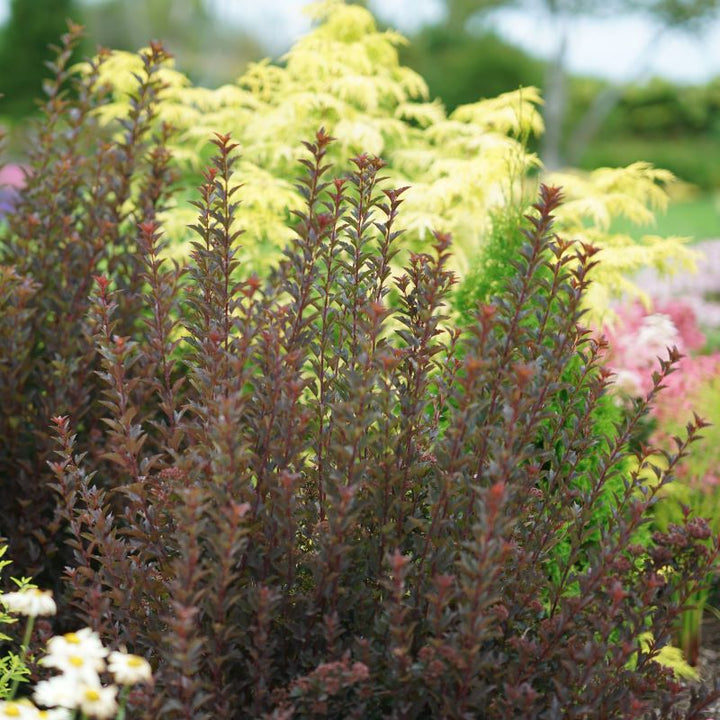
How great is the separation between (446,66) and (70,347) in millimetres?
27349

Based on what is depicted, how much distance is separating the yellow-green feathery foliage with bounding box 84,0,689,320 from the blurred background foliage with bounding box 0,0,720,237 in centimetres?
1844

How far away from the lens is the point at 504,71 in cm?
2762

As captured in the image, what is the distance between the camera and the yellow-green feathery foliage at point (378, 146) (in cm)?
459

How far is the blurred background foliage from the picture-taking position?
24.3 metres

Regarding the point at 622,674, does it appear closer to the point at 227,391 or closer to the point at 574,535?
the point at 574,535

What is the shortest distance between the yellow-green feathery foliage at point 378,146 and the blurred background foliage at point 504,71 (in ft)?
60.5

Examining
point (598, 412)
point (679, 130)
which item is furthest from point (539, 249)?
point (679, 130)

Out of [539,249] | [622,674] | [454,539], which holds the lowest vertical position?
[622,674]

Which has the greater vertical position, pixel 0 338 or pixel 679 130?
pixel 679 130

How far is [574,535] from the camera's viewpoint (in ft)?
7.76

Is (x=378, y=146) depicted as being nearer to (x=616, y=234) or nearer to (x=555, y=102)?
(x=616, y=234)

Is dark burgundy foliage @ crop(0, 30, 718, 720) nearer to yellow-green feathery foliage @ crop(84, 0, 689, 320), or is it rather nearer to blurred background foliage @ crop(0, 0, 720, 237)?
yellow-green feathery foliage @ crop(84, 0, 689, 320)

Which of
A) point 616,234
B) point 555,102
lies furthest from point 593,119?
point 616,234

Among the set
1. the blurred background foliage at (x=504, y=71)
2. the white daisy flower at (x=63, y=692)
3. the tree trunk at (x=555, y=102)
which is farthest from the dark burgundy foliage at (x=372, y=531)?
the tree trunk at (x=555, y=102)
